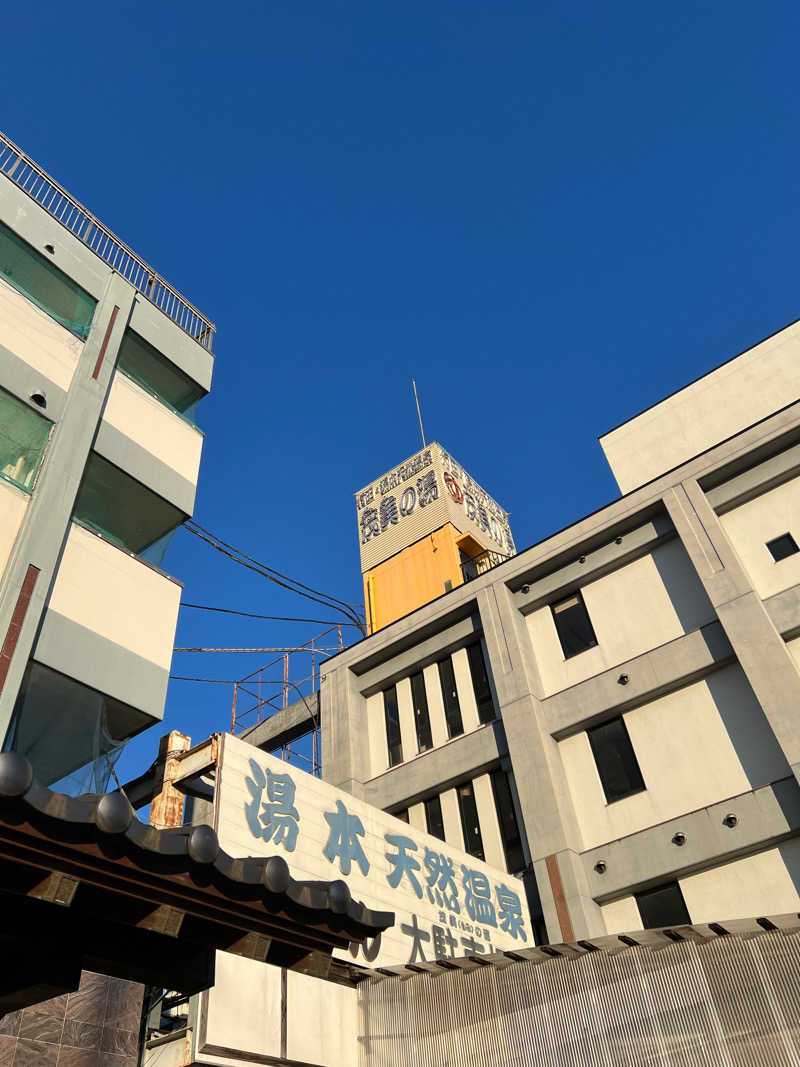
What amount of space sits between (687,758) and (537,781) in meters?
3.75

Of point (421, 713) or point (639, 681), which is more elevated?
point (421, 713)

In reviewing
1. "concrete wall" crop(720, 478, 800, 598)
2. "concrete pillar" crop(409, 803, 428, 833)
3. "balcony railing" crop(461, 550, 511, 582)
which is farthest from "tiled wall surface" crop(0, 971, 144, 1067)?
"balcony railing" crop(461, 550, 511, 582)

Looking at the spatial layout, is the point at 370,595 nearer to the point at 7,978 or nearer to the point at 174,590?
the point at 174,590

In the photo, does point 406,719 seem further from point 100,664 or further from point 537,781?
point 100,664

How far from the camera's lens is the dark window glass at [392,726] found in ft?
80.5

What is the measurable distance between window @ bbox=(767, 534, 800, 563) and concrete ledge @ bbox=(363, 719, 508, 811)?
28.4 feet

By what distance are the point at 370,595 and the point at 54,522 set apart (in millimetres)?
18214

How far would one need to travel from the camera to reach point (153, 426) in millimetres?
17547

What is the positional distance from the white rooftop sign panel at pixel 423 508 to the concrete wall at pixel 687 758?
1242 cm

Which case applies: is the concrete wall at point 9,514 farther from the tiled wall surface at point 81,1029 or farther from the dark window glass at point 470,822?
the dark window glass at point 470,822

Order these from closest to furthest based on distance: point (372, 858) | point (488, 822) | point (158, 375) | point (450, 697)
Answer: point (372, 858) → point (158, 375) → point (488, 822) → point (450, 697)

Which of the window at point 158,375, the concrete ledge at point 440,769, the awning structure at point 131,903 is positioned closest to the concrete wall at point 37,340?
the window at point 158,375

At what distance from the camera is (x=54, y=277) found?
1662cm

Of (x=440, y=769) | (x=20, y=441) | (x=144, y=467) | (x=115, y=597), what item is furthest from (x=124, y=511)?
(x=440, y=769)
